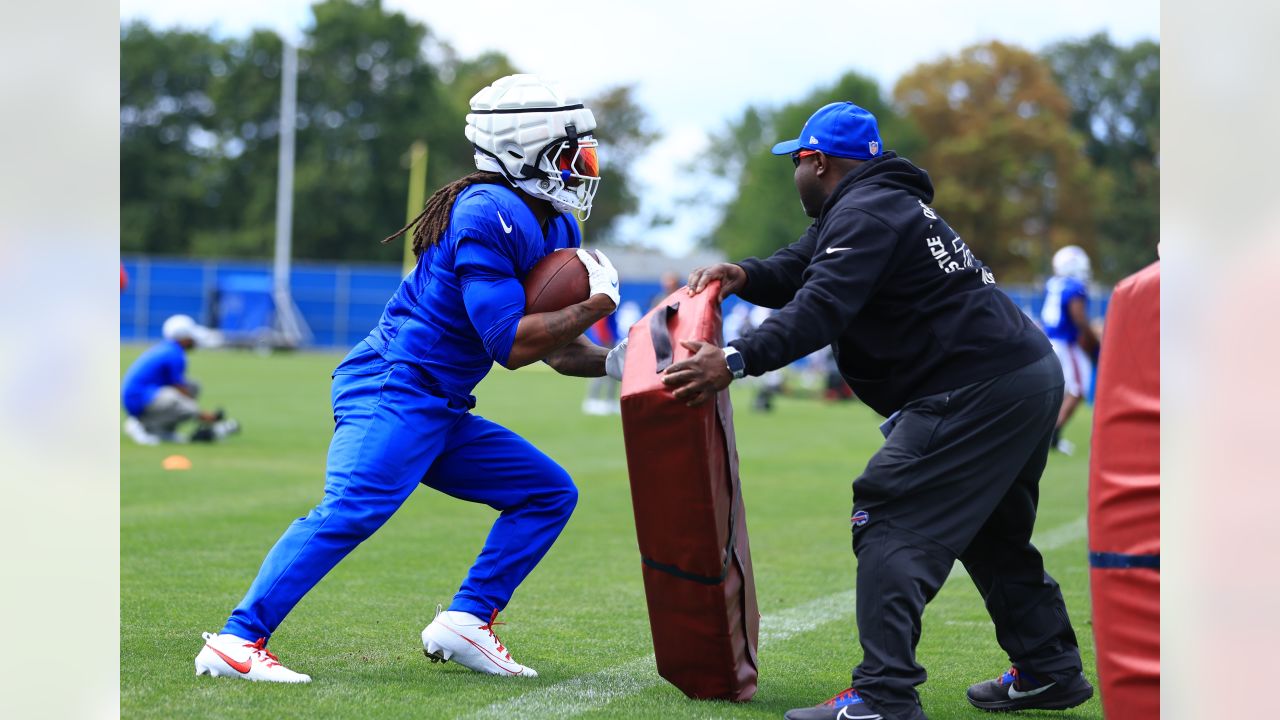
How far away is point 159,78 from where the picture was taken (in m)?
68.9

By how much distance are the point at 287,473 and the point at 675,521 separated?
28.3ft

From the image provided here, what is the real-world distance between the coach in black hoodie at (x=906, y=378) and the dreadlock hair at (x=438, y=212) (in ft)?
3.03

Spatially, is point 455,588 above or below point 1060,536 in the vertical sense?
above

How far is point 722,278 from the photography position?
4.78 metres

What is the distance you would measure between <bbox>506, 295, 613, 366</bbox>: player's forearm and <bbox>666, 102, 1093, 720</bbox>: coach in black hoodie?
0.38m

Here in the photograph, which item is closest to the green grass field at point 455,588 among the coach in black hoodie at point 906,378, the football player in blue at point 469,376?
the football player in blue at point 469,376

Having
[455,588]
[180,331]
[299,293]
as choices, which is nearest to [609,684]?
[455,588]

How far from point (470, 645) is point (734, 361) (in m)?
1.66

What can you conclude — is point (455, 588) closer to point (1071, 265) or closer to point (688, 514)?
point (688, 514)

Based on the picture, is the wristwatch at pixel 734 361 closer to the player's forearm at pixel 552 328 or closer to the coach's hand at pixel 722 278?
the coach's hand at pixel 722 278
